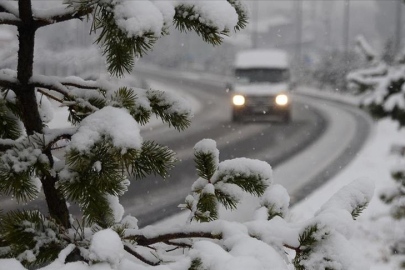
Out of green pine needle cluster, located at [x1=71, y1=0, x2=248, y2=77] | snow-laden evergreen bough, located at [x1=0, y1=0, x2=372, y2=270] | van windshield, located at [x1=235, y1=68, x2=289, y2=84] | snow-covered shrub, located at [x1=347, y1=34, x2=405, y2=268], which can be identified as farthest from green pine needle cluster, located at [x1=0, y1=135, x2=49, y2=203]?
van windshield, located at [x1=235, y1=68, x2=289, y2=84]

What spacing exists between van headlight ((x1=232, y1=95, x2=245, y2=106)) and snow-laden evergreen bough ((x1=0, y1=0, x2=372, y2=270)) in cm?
1538

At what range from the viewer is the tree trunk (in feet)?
4.57

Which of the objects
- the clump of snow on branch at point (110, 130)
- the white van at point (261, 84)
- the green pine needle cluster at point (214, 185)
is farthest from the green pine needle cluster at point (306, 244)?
the white van at point (261, 84)

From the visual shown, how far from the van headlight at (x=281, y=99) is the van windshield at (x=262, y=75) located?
53cm

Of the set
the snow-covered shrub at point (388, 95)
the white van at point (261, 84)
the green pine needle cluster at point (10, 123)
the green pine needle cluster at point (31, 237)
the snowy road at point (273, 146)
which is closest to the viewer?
the green pine needle cluster at point (31, 237)

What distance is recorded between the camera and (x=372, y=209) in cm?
761

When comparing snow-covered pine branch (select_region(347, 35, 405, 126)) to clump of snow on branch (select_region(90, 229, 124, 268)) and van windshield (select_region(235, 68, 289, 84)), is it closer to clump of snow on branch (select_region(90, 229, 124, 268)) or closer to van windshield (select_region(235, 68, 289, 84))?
clump of snow on branch (select_region(90, 229, 124, 268))

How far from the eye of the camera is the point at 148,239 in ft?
4.85

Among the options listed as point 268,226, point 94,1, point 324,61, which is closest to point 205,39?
point 94,1

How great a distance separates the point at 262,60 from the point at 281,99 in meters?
1.42

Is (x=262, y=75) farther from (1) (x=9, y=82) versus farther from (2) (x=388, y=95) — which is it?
(1) (x=9, y=82)

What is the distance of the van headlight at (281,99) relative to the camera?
1678 centimetres

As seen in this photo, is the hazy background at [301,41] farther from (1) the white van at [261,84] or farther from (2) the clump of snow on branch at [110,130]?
(2) the clump of snow on branch at [110,130]

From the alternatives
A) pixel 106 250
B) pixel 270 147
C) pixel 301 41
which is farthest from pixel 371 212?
pixel 301 41
